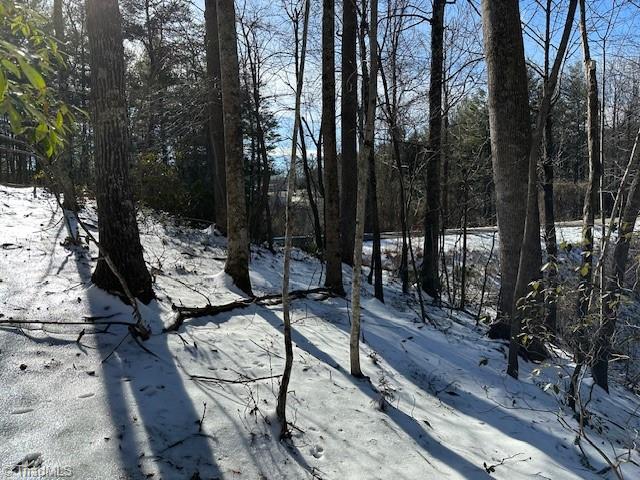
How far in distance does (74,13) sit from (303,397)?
16.3 m

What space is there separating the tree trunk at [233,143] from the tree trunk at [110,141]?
158cm

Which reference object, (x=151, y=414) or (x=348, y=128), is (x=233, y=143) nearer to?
(x=151, y=414)

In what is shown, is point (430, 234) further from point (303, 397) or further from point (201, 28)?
point (201, 28)

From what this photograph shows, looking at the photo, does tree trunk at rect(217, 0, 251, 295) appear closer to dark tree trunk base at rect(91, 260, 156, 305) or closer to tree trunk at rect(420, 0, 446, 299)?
dark tree trunk base at rect(91, 260, 156, 305)

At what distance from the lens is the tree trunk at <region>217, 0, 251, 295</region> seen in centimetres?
581

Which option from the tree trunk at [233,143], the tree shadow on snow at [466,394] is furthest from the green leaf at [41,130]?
the tree trunk at [233,143]

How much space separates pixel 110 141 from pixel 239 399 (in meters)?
2.83

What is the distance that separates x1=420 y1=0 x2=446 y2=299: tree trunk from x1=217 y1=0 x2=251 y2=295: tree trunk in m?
4.28

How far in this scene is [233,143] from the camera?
6004mm

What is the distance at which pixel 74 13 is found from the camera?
1483 centimetres

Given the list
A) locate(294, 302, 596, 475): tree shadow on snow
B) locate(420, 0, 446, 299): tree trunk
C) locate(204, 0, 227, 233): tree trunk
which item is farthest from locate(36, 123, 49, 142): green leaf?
locate(420, 0, 446, 299): tree trunk

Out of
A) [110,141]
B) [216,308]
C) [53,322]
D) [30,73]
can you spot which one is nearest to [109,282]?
[53,322]

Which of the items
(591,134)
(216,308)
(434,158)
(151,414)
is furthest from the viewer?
(434,158)

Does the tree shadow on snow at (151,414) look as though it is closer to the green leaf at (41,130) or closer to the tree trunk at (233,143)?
the green leaf at (41,130)
